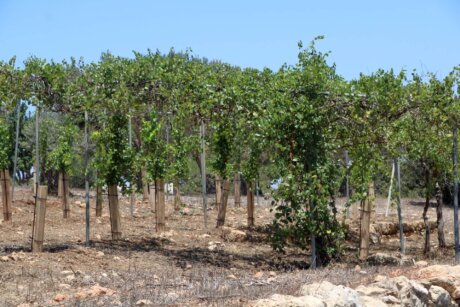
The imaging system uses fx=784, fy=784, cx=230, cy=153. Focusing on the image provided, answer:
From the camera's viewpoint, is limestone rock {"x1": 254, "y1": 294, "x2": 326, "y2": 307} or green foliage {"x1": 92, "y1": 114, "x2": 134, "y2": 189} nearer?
limestone rock {"x1": 254, "y1": 294, "x2": 326, "y2": 307}

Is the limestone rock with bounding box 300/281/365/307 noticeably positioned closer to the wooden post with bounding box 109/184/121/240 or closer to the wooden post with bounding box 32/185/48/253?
the wooden post with bounding box 32/185/48/253

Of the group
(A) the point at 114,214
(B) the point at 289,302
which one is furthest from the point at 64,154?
(B) the point at 289,302

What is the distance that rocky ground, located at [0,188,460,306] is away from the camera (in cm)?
687

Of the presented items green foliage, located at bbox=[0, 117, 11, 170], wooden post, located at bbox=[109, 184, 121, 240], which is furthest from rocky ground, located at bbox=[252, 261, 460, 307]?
green foliage, located at bbox=[0, 117, 11, 170]

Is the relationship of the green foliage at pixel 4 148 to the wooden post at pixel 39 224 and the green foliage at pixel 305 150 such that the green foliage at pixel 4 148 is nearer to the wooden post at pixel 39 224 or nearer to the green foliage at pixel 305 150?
the wooden post at pixel 39 224

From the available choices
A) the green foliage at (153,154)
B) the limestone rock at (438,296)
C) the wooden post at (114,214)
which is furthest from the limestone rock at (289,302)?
the green foliage at (153,154)

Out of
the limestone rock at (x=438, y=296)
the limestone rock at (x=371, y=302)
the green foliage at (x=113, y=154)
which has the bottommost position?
the limestone rock at (x=438, y=296)

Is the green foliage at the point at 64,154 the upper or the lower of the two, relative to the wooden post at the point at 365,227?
upper

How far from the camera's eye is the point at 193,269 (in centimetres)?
1020

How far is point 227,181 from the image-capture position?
1614 centimetres

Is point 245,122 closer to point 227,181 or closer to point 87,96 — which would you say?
point 87,96

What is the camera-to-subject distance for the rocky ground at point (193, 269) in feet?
22.5

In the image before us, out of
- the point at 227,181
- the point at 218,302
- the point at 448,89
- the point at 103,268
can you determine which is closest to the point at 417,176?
the point at 227,181

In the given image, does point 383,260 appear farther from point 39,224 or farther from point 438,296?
point 39,224
